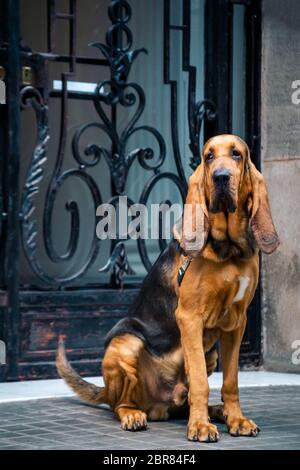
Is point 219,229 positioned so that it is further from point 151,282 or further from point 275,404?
point 275,404

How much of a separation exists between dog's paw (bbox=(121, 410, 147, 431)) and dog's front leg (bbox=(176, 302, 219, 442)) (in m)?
0.42

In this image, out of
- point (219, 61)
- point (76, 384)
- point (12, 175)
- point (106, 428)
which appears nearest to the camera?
point (106, 428)

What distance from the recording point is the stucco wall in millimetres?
9430

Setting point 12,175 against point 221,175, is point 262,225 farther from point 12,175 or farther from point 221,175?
point 12,175

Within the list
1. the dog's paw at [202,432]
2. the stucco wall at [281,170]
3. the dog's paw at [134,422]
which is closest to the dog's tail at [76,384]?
the dog's paw at [134,422]

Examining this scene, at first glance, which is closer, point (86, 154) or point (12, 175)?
point (12, 175)

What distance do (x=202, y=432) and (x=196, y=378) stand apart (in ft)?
0.97

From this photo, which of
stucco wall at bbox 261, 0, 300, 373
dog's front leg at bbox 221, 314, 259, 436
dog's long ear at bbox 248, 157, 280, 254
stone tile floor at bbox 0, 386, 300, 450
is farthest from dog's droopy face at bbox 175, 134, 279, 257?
stucco wall at bbox 261, 0, 300, 373

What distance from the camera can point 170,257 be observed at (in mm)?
6883

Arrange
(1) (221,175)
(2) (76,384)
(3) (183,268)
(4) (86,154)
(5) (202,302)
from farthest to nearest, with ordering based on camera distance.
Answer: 1. (4) (86,154)
2. (2) (76,384)
3. (3) (183,268)
4. (5) (202,302)
5. (1) (221,175)

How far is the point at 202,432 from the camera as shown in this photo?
20.6 ft

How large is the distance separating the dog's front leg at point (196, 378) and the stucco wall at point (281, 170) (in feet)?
10.3

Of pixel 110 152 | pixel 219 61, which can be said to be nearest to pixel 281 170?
pixel 219 61

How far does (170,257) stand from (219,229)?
0.58 metres
